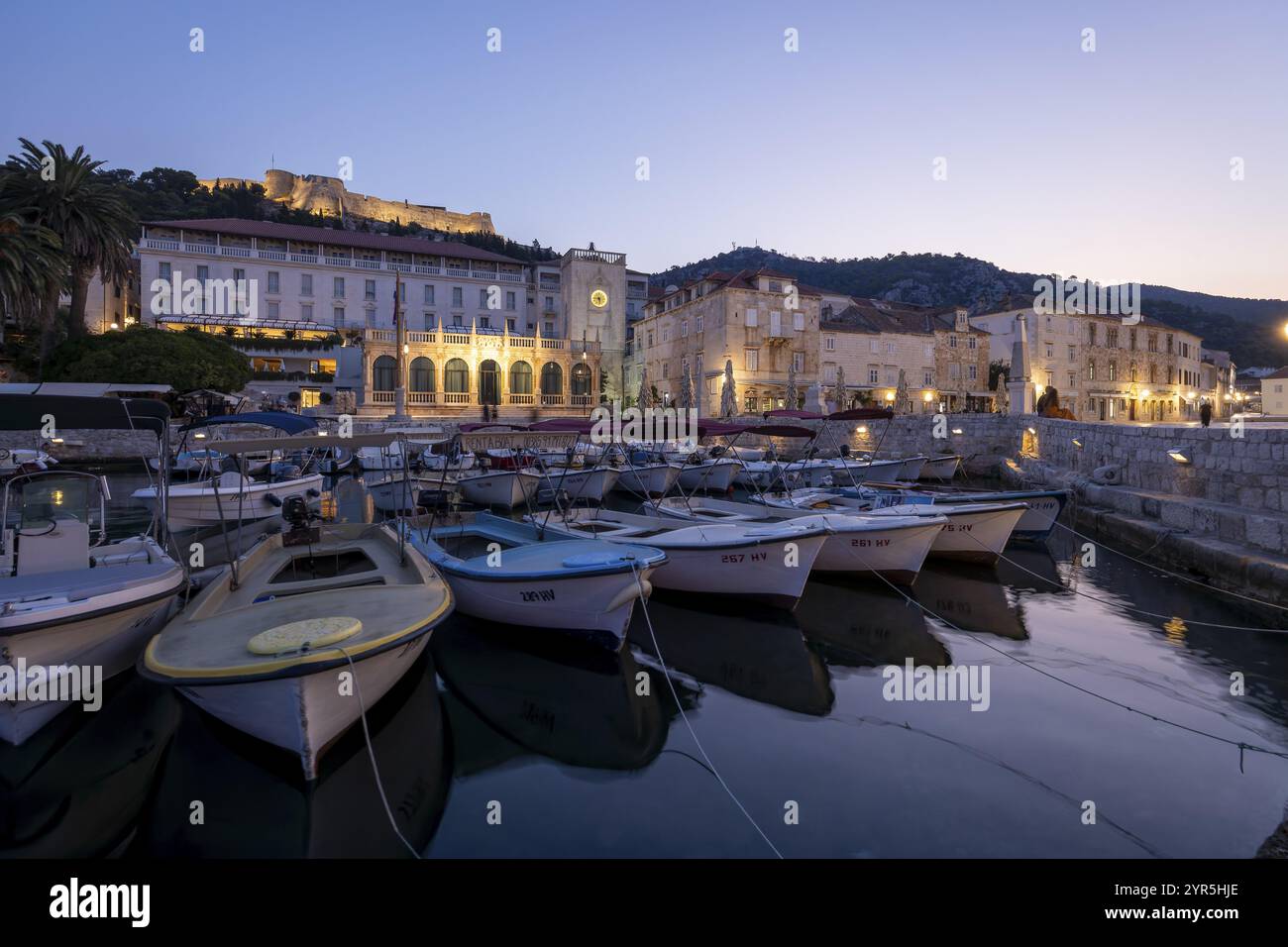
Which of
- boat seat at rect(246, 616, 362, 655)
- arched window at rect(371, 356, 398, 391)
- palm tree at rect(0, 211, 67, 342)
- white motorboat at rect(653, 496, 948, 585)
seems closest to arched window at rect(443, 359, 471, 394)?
arched window at rect(371, 356, 398, 391)

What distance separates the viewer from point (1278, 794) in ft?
18.8

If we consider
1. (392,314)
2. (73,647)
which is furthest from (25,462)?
(392,314)

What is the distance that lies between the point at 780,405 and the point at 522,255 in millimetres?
43635

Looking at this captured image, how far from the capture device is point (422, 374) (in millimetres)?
47250

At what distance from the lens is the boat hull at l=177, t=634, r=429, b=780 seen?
5375 mm

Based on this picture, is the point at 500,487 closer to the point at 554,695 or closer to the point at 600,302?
the point at 554,695

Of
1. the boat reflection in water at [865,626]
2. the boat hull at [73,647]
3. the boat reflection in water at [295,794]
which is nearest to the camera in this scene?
the boat reflection in water at [295,794]

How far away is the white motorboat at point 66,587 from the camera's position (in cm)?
626

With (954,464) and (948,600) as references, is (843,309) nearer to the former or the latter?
(954,464)

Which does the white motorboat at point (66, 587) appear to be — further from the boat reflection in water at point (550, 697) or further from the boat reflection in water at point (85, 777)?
the boat reflection in water at point (550, 697)

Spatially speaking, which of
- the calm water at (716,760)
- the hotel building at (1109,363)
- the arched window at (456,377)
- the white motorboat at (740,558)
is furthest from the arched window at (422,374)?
the hotel building at (1109,363)

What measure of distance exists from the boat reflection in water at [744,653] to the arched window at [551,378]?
41686mm

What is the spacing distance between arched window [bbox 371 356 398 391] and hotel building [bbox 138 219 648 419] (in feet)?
0.24

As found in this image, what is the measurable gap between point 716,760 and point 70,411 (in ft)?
31.1
